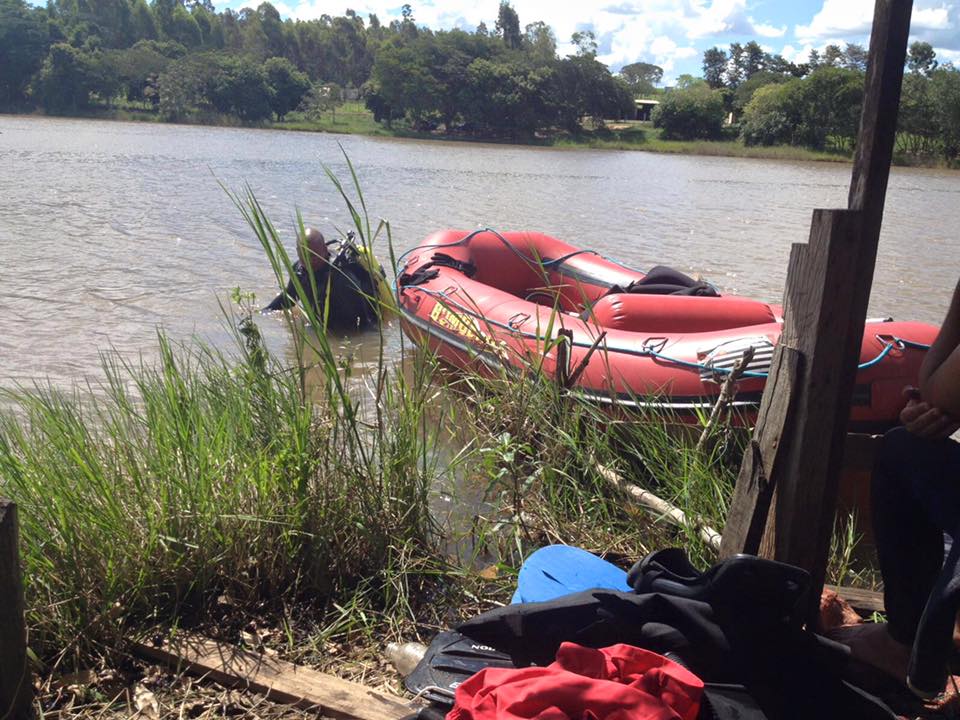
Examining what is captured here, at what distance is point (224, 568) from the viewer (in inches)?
87.3

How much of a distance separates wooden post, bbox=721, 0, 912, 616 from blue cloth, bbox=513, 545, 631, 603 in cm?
31

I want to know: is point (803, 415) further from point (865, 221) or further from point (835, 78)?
point (835, 78)

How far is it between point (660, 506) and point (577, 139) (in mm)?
47034

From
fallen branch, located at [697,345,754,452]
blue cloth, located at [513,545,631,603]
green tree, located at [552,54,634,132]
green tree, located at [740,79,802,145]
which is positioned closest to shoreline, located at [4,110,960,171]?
green tree, located at [740,79,802,145]

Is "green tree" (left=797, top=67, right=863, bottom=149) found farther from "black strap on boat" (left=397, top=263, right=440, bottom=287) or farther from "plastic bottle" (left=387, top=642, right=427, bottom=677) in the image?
"plastic bottle" (left=387, top=642, right=427, bottom=677)

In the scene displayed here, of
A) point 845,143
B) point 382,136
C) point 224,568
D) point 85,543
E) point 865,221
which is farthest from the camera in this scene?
point 382,136

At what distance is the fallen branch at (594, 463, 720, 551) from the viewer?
8.29 ft

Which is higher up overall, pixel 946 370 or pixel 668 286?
pixel 946 370

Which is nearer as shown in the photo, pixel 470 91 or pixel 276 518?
pixel 276 518

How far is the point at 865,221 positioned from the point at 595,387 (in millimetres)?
2346

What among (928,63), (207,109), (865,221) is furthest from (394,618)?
(928,63)

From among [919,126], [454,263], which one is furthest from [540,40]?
[454,263]

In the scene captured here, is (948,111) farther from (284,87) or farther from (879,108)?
(879,108)

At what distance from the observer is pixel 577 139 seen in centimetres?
4797
